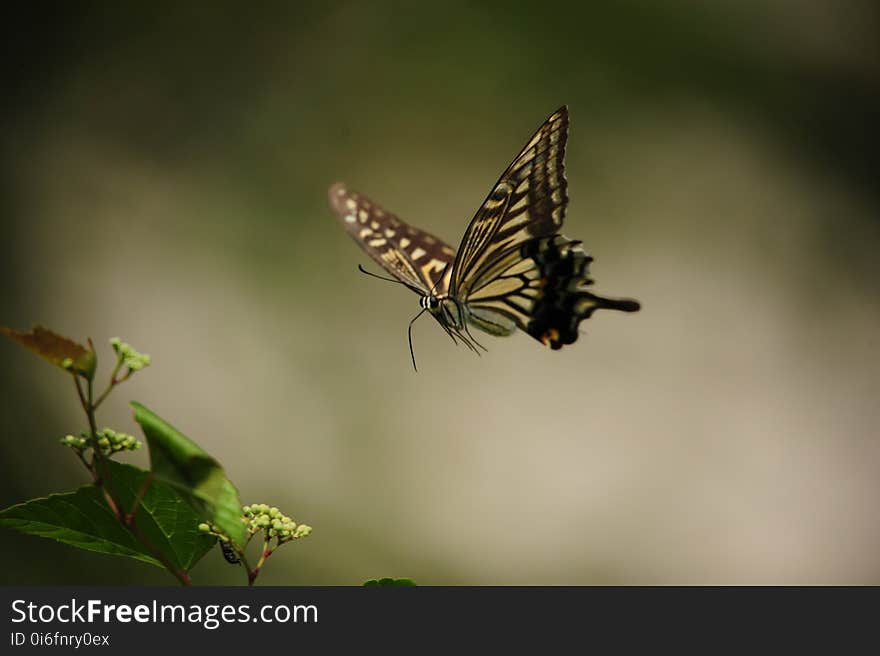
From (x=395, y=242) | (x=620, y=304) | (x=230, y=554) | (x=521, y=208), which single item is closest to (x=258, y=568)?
(x=230, y=554)

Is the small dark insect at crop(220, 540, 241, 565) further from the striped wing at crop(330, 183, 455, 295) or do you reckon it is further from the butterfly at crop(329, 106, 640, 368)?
the striped wing at crop(330, 183, 455, 295)

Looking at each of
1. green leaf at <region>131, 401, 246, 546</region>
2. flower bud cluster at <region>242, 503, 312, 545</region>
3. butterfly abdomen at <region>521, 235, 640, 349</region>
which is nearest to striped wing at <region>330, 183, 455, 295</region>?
butterfly abdomen at <region>521, 235, 640, 349</region>

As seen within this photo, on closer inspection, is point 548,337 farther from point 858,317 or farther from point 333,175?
point 858,317

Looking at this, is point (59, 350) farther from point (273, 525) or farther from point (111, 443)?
point (273, 525)

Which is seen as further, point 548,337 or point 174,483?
point 548,337

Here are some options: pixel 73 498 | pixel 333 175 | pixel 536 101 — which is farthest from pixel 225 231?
pixel 73 498

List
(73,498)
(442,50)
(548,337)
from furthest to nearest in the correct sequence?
(442,50) < (548,337) < (73,498)

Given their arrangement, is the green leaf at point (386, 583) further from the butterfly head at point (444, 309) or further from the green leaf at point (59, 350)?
the butterfly head at point (444, 309)
